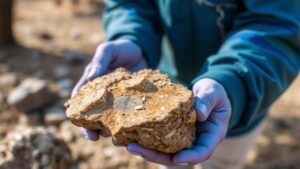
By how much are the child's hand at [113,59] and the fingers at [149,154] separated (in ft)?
0.98

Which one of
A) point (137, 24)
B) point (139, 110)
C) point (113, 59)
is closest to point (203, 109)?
point (139, 110)

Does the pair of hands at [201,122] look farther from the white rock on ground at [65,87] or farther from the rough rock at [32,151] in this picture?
the white rock on ground at [65,87]

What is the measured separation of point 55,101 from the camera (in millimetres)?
2680

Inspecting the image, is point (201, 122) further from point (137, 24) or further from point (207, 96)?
point (137, 24)

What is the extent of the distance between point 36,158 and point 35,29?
84.5 inches

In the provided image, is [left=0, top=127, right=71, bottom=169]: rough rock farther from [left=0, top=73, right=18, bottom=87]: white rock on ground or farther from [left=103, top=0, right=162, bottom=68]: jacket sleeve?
[left=0, top=73, right=18, bottom=87]: white rock on ground

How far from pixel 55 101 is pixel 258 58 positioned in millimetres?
1509

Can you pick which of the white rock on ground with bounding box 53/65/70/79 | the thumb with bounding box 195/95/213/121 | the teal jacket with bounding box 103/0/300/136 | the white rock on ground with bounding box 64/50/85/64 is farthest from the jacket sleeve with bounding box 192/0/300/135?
the white rock on ground with bounding box 64/50/85/64

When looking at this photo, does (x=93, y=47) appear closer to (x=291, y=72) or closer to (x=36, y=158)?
(x=36, y=158)

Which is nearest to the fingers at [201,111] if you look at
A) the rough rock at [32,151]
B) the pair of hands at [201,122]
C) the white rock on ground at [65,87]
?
the pair of hands at [201,122]

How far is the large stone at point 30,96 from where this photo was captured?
8.36ft

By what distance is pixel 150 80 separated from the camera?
4.25 ft

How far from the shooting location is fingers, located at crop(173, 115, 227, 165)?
1159 mm

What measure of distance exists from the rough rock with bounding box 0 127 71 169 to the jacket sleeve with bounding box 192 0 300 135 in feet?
1.90
